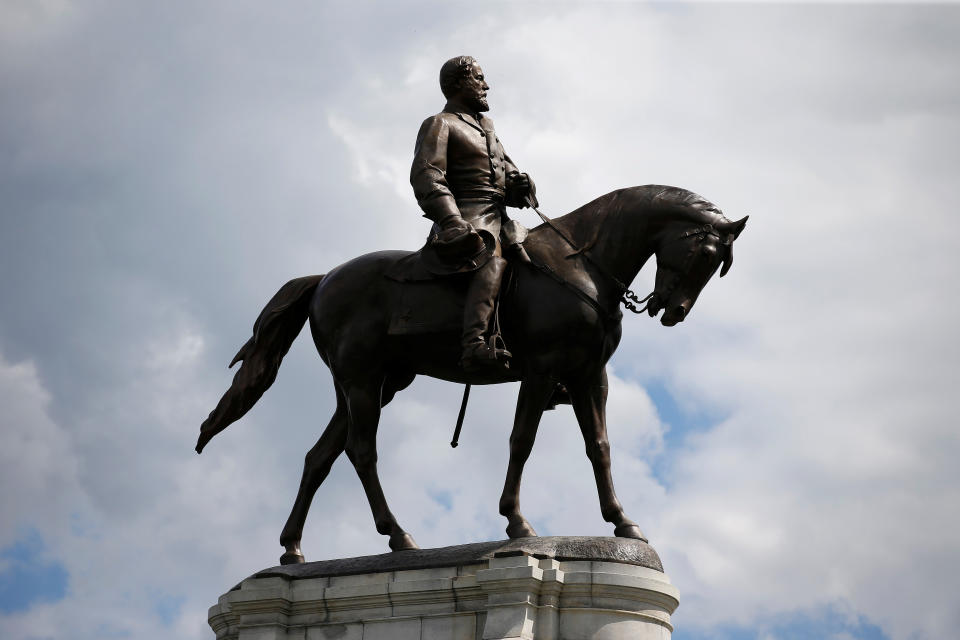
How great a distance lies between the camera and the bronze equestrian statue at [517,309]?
1282cm

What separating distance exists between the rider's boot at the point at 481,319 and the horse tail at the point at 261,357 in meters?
2.27

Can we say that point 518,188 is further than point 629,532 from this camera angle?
Yes

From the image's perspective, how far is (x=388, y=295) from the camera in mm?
13570

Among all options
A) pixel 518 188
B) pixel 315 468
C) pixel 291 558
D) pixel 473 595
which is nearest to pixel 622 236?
pixel 518 188

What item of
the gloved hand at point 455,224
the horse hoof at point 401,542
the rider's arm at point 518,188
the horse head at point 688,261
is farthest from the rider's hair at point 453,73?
the horse hoof at point 401,542

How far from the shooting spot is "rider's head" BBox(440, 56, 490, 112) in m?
14.2

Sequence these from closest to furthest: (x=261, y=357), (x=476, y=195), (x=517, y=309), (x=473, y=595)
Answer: (x=473, y=595) < (x=517, y=309) < (x=476, y=195) < (x=261, y=357)

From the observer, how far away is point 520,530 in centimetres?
1272

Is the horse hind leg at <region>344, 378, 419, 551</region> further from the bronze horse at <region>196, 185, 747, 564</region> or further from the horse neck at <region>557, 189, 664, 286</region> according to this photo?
the horse neck at <region>557, 189, 664, 286</region>

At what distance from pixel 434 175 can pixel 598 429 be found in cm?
272

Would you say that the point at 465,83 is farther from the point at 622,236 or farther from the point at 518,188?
the point at 622,236

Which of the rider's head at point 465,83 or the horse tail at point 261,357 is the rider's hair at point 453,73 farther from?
the horse tail at point 261,357

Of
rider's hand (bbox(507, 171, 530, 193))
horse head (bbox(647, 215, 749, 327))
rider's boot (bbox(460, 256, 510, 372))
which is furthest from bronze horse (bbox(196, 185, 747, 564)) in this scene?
rider's hand (bbox(507, 171, 530, 193))

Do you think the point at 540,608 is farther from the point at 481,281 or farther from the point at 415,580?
the point at 481,281
